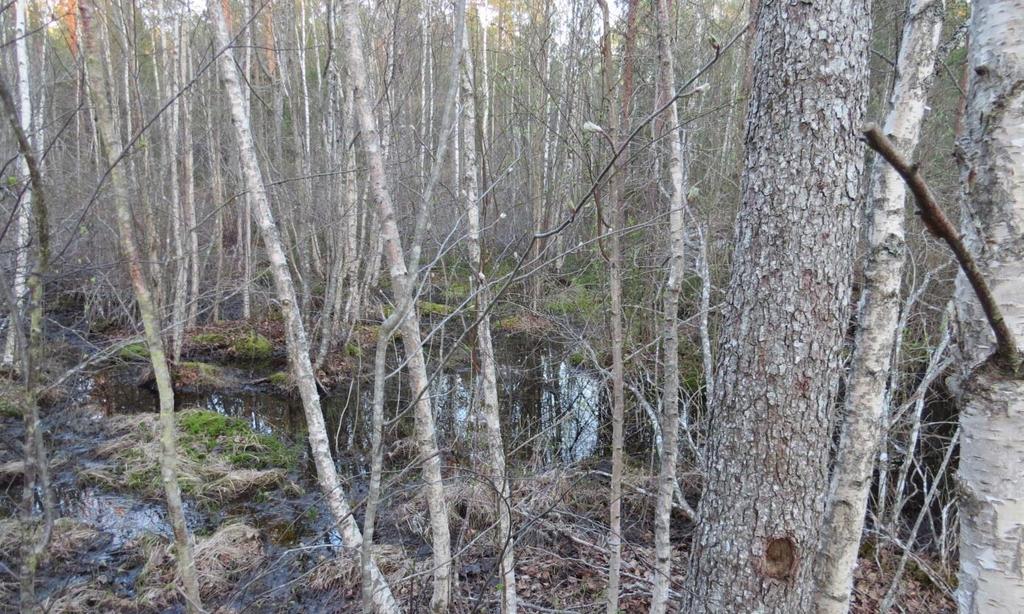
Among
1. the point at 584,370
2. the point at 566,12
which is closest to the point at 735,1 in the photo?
the point at 566,12

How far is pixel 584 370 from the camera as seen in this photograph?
877 centimetres

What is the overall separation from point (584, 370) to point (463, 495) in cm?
393

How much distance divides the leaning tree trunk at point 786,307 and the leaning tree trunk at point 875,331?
2.55 feet

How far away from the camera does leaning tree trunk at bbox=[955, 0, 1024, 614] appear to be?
93 centimetres

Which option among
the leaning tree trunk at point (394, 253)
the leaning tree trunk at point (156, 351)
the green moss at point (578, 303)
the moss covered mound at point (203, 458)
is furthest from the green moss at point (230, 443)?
the leaning tree trunk at point (394, 253)

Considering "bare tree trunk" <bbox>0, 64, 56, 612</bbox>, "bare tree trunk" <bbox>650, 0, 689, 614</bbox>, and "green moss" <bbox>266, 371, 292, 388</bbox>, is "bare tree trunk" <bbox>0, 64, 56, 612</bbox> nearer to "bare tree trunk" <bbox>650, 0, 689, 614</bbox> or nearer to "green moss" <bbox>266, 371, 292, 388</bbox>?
"bare tree trunk" <bbox>650, 0, 689, 614</bbox>

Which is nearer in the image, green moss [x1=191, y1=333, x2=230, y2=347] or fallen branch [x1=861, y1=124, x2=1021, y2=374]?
fallen branch [x1=861, y1=124, x2=1021, y2=374]

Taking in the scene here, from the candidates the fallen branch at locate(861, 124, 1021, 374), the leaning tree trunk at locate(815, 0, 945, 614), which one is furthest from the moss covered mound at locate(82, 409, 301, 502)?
the fallen branch at locate(861, 124, 1021, 374)

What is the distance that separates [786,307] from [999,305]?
2.57 feet

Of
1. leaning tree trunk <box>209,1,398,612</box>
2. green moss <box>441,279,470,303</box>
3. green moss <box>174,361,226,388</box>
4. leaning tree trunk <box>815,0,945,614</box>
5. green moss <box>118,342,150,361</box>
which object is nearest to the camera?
leaning tree trunk <box>815,0,945,614</box>

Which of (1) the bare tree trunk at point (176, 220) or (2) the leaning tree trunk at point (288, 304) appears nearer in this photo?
(2) the leaning tree trunk at point (288, 304)

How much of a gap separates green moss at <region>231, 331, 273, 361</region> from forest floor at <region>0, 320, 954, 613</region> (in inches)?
93.1

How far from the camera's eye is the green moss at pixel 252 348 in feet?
32.0

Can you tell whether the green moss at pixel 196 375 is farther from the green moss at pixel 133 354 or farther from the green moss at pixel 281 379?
the green moss at pixel 133 354
